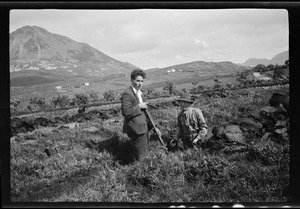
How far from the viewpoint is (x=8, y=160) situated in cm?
633

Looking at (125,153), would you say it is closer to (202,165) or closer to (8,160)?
(202,165)

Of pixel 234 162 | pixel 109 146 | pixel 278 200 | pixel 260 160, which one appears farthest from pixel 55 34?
pixel 278 200

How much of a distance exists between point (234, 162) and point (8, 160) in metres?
4.99

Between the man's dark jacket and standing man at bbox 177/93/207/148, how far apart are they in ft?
2.96

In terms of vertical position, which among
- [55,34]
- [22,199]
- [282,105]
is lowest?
[22,199]

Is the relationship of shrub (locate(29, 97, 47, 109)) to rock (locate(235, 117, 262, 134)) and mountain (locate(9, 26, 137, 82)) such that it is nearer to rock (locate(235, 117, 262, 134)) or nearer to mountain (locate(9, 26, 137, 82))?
mountain (locate(9, 26, 137, 82))

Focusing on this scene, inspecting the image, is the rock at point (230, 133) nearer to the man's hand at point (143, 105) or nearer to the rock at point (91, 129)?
the man's hand at point (143, 105)

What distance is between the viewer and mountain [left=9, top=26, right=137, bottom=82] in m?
6.81

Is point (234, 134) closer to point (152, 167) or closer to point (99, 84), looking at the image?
point (152, 167)

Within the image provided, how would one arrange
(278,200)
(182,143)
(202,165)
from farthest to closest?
1. (182,143)
2. (202,165)
3. (278,200)

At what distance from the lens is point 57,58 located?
8914mm

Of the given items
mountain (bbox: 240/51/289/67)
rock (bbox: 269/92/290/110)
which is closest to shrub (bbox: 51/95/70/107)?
mountain (bbox: 240/51/289/67)

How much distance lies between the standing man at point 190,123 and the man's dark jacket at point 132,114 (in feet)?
2.96

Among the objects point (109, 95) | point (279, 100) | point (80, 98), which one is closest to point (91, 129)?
point (80, 98)
